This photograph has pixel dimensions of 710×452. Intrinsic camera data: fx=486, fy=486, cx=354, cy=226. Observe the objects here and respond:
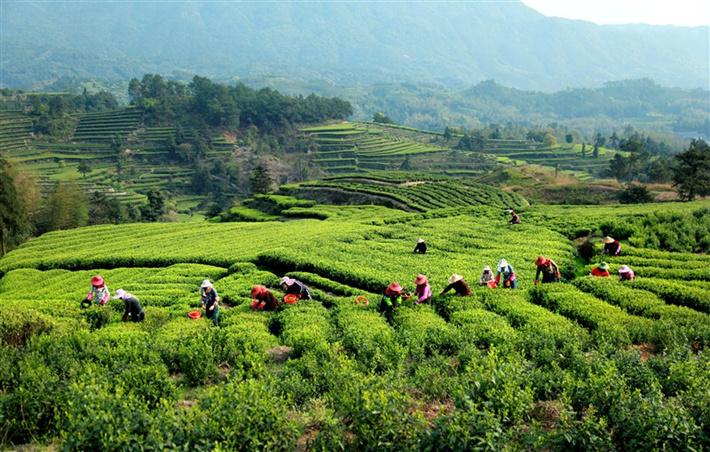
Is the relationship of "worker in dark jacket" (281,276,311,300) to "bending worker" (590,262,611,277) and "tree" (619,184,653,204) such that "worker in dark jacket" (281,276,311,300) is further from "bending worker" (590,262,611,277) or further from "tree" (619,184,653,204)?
"tree" (619,184,653,204)

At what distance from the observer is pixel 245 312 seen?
19562mm

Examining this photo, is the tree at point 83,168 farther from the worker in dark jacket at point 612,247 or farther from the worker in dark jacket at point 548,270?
the worker in dark jacket at point 548,270

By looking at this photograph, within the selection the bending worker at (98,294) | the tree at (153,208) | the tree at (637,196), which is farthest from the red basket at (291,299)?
the tree at (153,208)

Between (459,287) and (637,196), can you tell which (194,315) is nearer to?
(459,287)

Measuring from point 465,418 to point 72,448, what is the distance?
24.4ft

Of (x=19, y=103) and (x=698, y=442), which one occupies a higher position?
(x=19, y=103)

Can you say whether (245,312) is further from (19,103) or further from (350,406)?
(19,103)

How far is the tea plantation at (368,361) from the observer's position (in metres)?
9.52

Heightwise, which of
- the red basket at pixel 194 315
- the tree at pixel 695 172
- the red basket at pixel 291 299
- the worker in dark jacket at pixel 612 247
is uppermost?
the tree at pixel 695 172

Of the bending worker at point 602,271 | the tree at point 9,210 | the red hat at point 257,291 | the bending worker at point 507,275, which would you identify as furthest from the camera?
the tree at point 9,210

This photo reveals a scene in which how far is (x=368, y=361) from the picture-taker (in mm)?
13719

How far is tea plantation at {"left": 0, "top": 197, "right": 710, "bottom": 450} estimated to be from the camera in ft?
31.2

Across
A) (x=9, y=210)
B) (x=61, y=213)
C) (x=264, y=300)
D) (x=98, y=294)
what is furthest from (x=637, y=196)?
(x=61, y=213)

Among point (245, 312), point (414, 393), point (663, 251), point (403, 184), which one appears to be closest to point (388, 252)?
point (245, 312)
